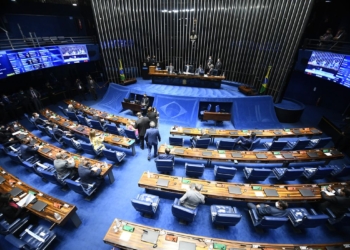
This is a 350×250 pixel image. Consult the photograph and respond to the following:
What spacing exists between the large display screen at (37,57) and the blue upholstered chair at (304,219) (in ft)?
45.2

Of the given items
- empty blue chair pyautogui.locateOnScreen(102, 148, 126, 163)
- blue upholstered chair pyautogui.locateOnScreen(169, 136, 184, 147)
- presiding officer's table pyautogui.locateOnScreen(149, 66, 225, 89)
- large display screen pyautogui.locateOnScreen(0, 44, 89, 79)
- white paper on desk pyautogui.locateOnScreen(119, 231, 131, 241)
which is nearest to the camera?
white paper on desk pyautogui.locateOnScreen(119, 231, 131, 241)

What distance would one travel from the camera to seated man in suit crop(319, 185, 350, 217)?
4.29 m

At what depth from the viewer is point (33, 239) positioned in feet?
12.3

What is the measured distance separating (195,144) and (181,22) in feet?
37.4

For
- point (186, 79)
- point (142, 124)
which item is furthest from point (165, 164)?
point (186, 79)

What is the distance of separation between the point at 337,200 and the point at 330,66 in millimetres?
7553

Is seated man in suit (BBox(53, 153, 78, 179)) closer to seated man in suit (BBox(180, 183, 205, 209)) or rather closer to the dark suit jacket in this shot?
the dark suit jacket

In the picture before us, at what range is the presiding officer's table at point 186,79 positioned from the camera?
12023 millimetres

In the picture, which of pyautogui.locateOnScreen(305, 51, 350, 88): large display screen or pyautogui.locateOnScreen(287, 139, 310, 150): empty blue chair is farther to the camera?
pyautogui.locateOnScreen(305, 51, 350, 88): large display screen

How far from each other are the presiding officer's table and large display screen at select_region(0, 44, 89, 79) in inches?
214

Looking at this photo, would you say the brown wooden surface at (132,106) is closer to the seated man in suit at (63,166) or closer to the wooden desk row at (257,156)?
the wooden desk row at (257,156)

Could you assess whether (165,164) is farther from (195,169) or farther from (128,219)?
(128,219)

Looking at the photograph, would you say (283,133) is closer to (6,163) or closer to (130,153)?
(130,153)

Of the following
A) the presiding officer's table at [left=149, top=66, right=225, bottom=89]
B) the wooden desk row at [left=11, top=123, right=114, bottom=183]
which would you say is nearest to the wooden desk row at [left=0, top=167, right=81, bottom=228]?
the wooden desk row at [left=11, top=123, right=114, bottom=183]
